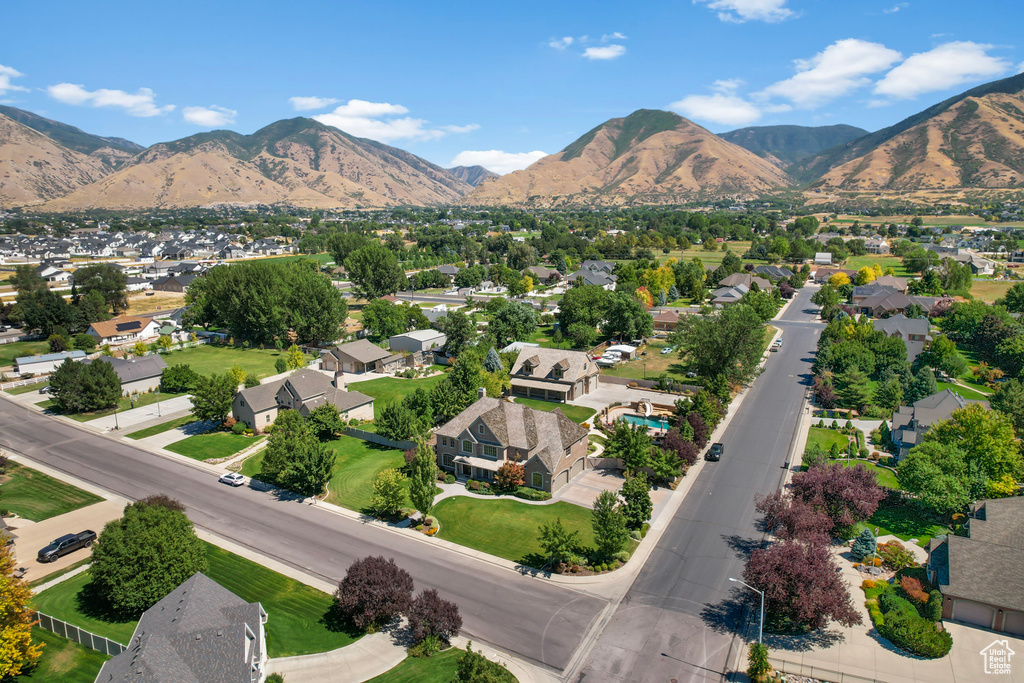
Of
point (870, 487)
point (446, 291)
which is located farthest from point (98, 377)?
point (446, 291)

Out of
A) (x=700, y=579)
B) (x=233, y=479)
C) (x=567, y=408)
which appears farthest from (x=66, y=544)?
(x=567, y=408)

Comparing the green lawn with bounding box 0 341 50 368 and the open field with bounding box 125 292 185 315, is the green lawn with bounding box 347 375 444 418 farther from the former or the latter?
the open field with bounding box 125 292 185 315

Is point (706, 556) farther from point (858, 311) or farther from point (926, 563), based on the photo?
point (858, 311)

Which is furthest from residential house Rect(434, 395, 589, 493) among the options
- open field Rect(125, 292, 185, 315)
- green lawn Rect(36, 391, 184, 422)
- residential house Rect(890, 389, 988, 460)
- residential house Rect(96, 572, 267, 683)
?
open field Rect(125, 292, 185, 315)

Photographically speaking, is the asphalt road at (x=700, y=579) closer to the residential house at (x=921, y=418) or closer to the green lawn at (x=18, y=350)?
the residential house at (x=921, y=418)

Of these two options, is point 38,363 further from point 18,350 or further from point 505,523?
point 505,523

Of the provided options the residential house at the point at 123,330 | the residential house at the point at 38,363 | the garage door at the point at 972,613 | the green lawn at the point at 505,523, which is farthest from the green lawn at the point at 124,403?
the garage door at the point at 972,613
